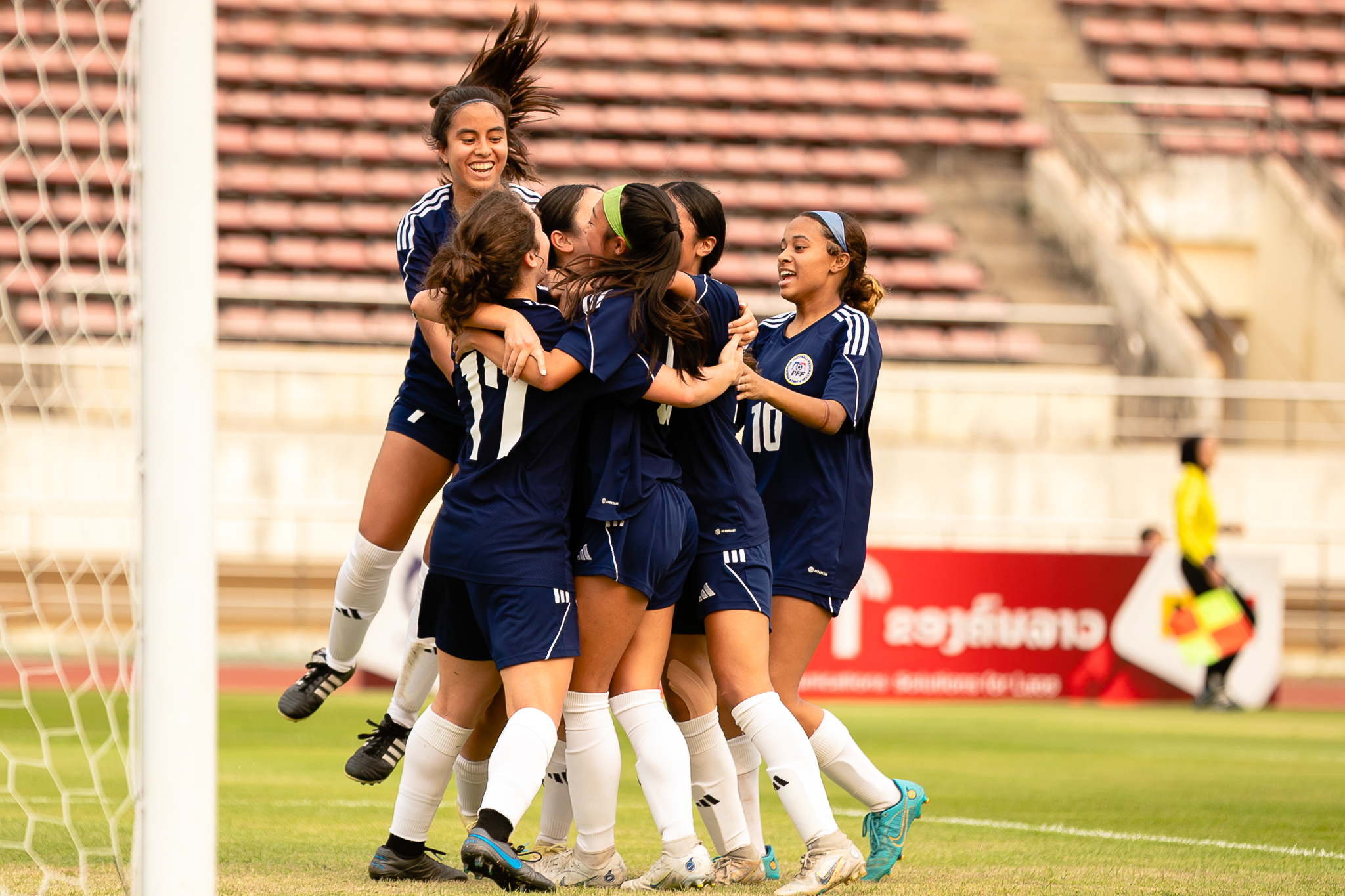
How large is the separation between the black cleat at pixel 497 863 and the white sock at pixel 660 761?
1.23 ft

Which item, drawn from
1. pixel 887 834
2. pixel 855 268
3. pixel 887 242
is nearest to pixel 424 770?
pixel 887 834

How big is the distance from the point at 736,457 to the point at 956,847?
5.19 ft

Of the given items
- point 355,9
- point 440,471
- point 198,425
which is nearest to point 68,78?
point 355,9

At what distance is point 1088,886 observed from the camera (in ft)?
12.6

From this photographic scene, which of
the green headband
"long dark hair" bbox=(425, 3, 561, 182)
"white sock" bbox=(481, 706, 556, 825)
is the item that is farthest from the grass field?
"long dark hair" bbox=(425, 3, 561, 182)

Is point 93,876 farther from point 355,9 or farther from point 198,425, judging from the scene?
point 355,9

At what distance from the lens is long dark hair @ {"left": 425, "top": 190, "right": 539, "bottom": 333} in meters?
3.53

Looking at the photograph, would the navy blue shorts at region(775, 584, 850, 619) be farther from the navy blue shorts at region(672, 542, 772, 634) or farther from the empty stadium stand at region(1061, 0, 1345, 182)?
the empty stadium stand at region(1061, 0, 1345, 182)

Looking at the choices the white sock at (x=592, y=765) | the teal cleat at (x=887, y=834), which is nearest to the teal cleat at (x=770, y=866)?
the teal cleat at (x=887, y=834)

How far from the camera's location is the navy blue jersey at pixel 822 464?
410cm

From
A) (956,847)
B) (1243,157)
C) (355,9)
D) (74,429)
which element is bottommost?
(956,847)

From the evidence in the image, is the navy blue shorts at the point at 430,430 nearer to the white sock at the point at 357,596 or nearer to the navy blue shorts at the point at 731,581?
the white sock at the point at 357,596

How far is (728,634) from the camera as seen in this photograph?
12.6 ft

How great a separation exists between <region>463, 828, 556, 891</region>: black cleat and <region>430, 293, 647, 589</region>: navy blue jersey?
1.93ft
